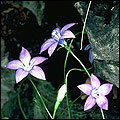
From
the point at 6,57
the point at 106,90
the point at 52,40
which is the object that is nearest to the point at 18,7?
the point at 6,57

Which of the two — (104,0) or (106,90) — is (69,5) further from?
(106,90)

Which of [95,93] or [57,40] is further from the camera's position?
[57,40]

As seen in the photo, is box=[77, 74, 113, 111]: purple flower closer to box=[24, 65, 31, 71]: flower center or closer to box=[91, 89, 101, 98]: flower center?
box=[91, 89, 101, 98]: flower center

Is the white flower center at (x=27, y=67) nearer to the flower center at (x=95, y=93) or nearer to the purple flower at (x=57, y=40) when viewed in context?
the purple flower at (x=57, y=40)

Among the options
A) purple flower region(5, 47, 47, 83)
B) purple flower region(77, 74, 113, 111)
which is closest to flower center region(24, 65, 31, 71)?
purple flower region(5, 47, 47, 83)

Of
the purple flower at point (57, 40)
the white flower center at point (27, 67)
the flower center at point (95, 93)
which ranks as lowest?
the flower center at point (95, 93)

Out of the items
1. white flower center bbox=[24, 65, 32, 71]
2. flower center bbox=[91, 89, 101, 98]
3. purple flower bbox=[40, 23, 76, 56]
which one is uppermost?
purple flower bbox=[40, 23, 76, 56]

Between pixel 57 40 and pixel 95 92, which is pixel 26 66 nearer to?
pixel 57 40

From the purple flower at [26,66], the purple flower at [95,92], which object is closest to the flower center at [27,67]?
the purple flower at [26,66]

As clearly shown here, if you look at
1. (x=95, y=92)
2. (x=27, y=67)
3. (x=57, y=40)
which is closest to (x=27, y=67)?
(x=27, y=67)
